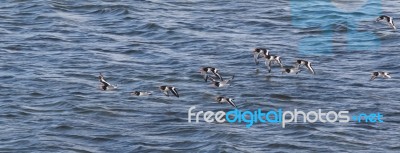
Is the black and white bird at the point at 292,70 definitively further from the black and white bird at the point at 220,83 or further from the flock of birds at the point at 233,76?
the black and white bird at the point at 220,83

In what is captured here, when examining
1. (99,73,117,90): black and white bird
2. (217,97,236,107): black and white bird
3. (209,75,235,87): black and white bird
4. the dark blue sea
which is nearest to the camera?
the dark blue sea

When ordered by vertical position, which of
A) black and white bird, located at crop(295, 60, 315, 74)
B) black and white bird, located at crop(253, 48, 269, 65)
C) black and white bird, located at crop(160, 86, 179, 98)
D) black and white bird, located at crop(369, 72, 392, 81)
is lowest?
black and white bird, located at crop(160, 86, 179, 98)

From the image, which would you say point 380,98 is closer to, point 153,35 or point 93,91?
point 93,91

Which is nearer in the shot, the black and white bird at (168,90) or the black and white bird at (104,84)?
the black and white bird at (168,90)

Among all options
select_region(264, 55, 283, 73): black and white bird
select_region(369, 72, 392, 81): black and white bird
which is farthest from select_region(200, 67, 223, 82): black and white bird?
select_region(369, 72, 392, 81): black and white bird

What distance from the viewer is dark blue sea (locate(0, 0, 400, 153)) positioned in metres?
37.9

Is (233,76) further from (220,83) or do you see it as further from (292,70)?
(292,70)

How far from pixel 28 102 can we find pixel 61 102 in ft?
4.51

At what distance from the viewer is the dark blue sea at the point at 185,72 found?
37938 mm

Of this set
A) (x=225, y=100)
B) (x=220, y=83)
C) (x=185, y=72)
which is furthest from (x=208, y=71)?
(x=225, y=100)

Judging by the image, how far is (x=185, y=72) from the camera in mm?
47219

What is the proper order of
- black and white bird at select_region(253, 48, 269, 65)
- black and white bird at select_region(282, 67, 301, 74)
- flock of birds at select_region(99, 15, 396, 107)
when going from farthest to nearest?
black and white bird at select_region(253, 48, 269, 65) → black and white bird at select_region(282, 67, 301, 74) → flock of birds at select_region(99, 15, 396, 107)

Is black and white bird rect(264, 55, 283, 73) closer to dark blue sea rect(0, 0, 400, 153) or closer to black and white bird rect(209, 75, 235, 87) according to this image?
dark blue sea rect(0, 0, 400, 153)

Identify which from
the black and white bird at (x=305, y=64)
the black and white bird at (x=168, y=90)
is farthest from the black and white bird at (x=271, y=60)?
the black and white bird at (x=168, y=90)
